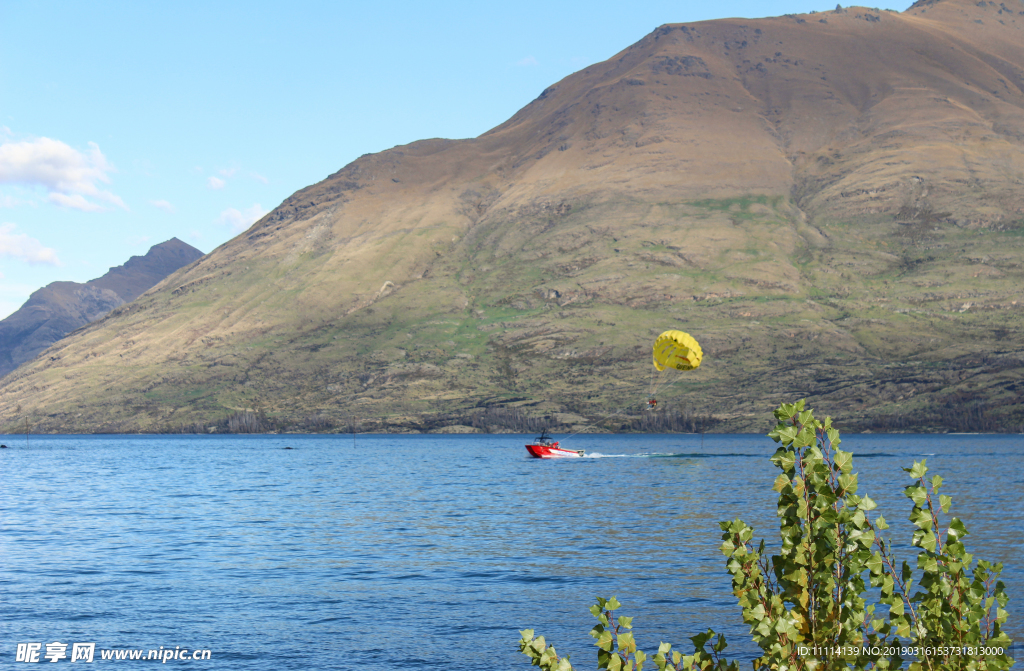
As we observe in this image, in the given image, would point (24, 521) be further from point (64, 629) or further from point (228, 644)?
point (228, 644)

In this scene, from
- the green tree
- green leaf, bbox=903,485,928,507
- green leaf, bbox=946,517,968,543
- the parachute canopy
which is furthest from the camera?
the parachute canopy

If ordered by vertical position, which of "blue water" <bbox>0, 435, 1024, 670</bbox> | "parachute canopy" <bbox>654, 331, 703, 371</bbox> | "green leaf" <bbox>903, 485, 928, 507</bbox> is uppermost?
"parachute canopy" <bbox>654, 331, 703, 371</bbox>

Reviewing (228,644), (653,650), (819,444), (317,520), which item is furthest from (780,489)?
(317,520)

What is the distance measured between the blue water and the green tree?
24379 mm

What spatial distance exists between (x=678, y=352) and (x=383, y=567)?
84738 millimetres

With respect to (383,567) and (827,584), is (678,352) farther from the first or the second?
(827,584)

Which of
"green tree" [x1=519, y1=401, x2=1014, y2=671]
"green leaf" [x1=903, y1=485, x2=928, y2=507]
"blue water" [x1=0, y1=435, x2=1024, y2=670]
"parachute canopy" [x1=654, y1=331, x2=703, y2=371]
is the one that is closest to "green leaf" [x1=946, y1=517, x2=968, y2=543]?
"green tree" [x1=519, y1=401, x2=1014, y2=671]

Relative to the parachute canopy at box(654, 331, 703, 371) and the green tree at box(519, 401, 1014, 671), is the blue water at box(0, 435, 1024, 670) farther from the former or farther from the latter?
the green tree at box(519, 401, 1014, 671)

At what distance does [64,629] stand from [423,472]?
134164mm

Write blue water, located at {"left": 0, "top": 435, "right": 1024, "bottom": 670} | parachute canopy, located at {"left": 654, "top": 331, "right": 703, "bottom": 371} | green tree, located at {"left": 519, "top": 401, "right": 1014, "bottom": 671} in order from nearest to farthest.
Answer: green tree, located at {"left": 519, "top": 401, "right": 1014, "bottom": 671}
blue water, located at {"left": 0, "top": 435, "right": 1024, "bottom": 670}
parachute canopy, located at {"left": 654, "top": 331, "right": 703, "bottom": 371}

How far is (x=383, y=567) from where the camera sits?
56906 millimetres

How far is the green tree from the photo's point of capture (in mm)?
11141

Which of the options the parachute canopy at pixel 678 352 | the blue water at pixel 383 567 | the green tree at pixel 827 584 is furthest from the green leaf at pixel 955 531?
the parachute canopy at pixel 678 352

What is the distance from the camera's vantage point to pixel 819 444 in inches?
455
